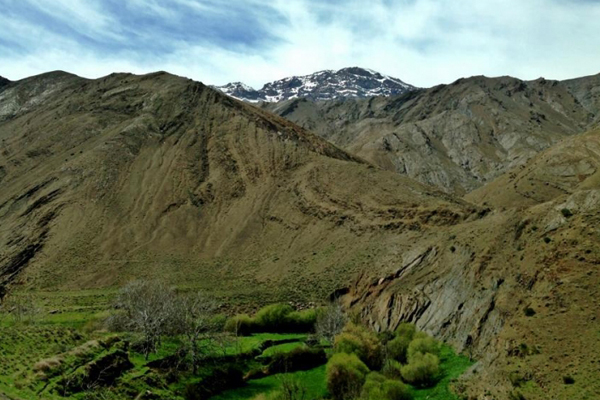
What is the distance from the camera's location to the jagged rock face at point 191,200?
86688mm

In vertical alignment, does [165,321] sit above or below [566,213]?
below

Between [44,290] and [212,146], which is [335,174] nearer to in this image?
[212,146]

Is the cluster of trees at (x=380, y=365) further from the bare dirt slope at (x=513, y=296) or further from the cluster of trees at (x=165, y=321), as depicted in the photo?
the cluster of trees at (x=165, y=321)

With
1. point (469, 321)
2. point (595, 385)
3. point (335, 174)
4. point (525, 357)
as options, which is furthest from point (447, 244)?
point (335, 174)

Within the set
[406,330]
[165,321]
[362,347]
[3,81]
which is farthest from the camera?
[3,81]

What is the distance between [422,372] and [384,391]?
7.42m

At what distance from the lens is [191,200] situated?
355 feet

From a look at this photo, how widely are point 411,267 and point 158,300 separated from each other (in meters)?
31.3

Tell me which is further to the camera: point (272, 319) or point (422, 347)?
point (272, 319)

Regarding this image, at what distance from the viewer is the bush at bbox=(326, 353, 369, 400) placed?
39.5 m

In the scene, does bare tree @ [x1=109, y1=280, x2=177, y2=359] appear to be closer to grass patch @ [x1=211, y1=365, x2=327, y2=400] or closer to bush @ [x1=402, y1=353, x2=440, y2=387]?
grass patch @ [x1=211, y1=365, x2=327, y2=400]

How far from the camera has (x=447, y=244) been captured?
66.5 meters

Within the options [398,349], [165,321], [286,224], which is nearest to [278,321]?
[165,321]

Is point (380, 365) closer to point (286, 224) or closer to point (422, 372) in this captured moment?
point (422, 372)
